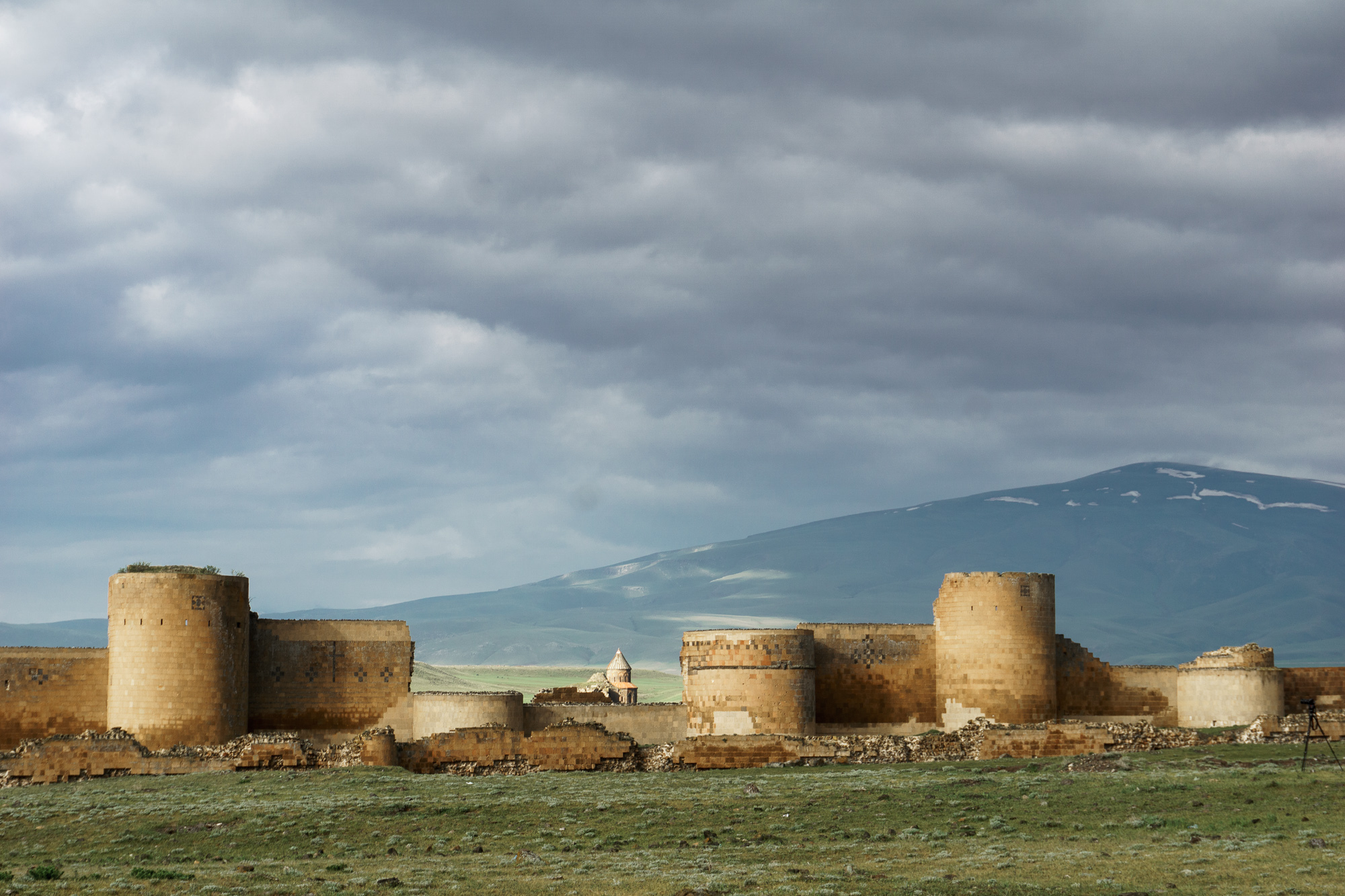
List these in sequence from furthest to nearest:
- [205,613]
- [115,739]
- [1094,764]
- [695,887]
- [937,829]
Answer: [205,613] < [115,739] < [1094,764] < [937,829] < [695,887]

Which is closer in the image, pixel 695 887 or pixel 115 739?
pixel 695 887

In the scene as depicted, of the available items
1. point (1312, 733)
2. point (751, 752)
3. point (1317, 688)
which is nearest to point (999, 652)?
point (1312, 733)

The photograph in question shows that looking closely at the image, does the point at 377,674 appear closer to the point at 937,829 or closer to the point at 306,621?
the point at 306,621

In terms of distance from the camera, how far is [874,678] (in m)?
53.3

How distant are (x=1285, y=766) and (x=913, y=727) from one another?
17.1m

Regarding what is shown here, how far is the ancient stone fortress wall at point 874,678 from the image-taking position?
53.0m

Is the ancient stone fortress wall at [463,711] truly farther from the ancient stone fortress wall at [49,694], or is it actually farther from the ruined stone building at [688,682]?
the ancient stone fortress wall at [49,694]

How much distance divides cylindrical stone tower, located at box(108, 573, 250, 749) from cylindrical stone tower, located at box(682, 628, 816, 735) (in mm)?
15478

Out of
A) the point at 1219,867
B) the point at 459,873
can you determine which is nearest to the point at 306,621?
the point at 459,873

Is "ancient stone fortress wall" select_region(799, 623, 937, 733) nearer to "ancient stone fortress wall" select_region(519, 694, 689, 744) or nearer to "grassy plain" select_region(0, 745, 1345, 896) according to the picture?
"ancient stone fortress wall" select_region(519, 694, 689, 744)

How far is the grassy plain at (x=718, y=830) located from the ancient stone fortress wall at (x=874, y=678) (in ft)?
34.9

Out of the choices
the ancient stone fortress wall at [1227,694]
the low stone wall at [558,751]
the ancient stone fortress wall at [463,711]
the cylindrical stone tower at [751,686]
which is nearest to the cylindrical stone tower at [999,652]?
the low stone wall at [558,751]

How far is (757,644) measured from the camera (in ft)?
162

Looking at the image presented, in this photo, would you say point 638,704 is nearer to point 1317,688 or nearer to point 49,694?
point 49,694
